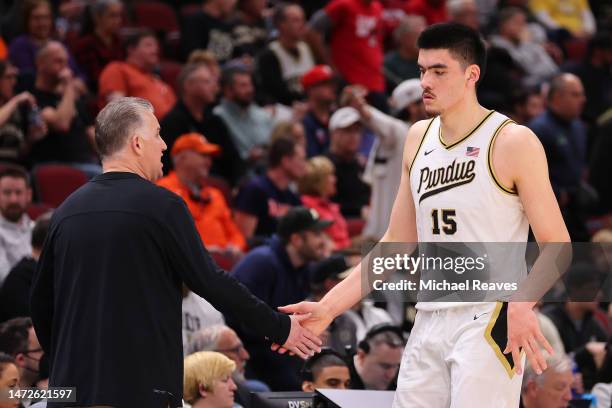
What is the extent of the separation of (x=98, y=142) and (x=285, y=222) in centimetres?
391

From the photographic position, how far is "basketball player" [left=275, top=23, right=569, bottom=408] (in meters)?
4.77

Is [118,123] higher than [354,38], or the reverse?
[354,38]

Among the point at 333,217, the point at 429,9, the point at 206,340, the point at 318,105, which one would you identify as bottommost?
the point at 206,340

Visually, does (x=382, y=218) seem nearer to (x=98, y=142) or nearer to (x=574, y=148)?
(x=574, y=148)

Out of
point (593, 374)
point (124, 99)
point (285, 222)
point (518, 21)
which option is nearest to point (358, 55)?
point (518, 21)

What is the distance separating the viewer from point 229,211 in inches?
400

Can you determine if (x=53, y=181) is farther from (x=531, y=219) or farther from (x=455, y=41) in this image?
(x=531, y=219)

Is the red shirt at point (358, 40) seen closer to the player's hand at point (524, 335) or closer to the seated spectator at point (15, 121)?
the seated spectator at point (15, 121)

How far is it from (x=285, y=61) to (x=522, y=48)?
3549mm

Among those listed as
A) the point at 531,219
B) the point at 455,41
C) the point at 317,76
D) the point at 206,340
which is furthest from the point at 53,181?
the point at 531,219

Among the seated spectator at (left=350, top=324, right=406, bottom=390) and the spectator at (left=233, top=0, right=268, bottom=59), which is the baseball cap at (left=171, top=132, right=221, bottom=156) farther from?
the spectator at (left=233, top=0, right=268, bottom=59)

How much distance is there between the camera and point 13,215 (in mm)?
8617

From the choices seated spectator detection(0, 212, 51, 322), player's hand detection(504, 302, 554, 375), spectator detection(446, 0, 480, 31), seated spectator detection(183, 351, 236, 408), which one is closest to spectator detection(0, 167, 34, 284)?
seated spectator detection(0, 212, 51, 322)

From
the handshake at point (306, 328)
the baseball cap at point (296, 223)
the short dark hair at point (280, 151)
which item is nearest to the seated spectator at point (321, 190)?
the short dark hair at point (280, 151)
